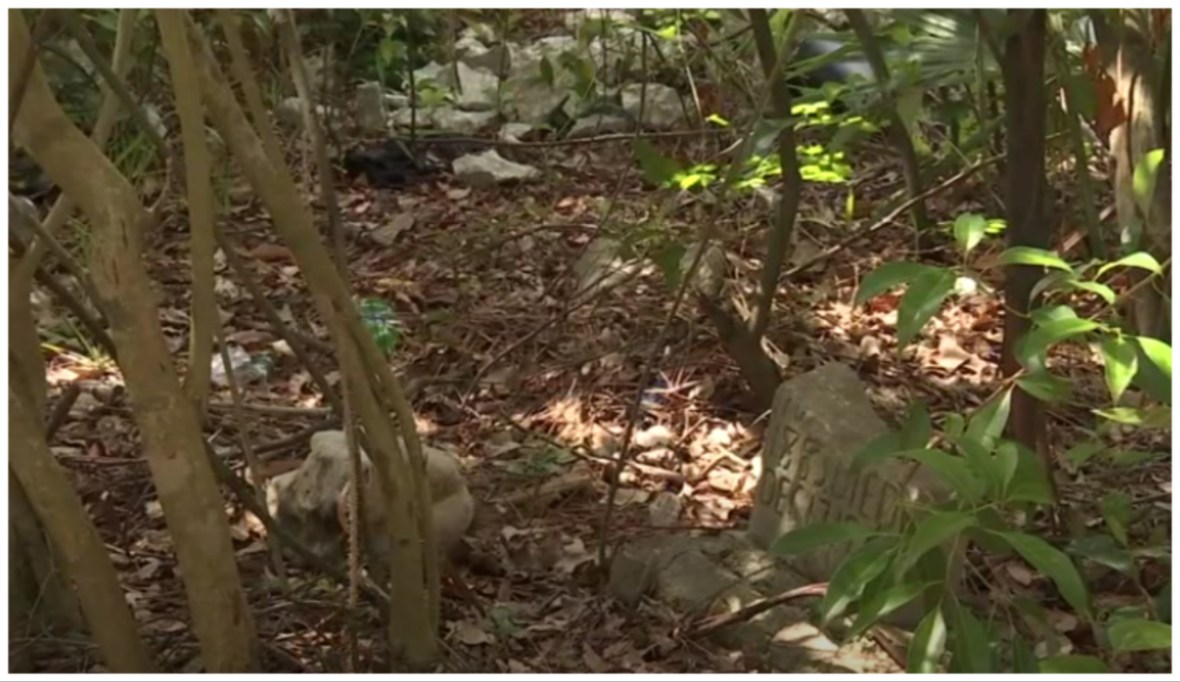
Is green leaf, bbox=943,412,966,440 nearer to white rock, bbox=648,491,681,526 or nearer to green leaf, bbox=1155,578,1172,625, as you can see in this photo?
green leaf, bbox=1155,578,1172,625

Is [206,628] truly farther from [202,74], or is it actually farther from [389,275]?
[389,275]

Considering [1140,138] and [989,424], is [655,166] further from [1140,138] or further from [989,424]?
[989,424]

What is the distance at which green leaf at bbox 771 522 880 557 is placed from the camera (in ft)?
5.17

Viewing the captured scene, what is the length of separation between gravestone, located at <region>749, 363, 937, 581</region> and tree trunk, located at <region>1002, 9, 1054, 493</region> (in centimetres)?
17

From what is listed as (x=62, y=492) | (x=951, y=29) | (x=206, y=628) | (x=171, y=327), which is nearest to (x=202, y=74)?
(x=62, y=492)

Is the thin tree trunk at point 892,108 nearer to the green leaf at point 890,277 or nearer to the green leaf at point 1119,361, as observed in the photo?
the green leaf at point 890,277

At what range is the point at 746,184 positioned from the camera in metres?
2.92

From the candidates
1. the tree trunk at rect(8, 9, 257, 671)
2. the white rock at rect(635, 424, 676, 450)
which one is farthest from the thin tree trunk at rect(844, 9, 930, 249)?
the tree trunk at rect(8, 9, 257, 671)

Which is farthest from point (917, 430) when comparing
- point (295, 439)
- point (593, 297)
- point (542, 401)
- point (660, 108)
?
point (660, 108)

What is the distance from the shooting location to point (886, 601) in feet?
4.78

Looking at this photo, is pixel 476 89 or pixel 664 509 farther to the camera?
pixel 476 89

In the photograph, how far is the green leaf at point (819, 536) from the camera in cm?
158

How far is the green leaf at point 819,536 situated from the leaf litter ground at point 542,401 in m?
0.36

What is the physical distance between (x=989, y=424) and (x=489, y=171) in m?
3.05
